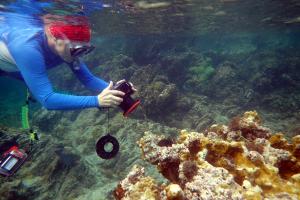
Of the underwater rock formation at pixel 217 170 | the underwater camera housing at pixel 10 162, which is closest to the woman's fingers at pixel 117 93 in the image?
the underwater rock formation at pixel 217 170

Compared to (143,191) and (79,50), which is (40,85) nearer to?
(79,50)

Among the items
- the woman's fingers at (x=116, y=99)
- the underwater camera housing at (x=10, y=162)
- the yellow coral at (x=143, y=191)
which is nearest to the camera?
the yellow coral at (x=143, y=191)

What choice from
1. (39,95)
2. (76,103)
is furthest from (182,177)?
(39,95)

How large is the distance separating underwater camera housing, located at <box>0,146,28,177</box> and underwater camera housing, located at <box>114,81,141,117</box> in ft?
8.68

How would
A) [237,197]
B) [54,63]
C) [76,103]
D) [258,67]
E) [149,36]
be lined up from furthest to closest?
[149,36], [258,67], [54,63], [76,103], [237,197]

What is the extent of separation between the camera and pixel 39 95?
4.93 meters

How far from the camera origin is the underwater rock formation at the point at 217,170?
A: 2967mm

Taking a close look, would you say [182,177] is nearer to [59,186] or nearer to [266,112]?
[59,186]

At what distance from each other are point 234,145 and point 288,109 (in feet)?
43.8

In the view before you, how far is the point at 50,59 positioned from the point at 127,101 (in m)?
2.88

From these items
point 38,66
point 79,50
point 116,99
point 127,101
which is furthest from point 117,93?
point 38,66

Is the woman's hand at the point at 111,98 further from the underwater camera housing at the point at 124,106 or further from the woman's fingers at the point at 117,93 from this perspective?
the underwater camera housing at the point at 124,106

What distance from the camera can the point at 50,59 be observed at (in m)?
6.17

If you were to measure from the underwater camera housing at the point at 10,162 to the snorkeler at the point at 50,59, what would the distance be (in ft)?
4.24
